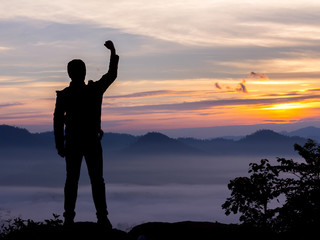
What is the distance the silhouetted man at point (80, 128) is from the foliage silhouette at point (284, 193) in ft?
28.3

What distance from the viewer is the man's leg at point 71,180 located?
11305 millimetres

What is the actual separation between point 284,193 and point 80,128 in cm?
1279

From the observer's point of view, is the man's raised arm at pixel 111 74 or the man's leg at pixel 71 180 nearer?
the man's leg at pixel 71 180

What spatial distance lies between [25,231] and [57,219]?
3.45 ft

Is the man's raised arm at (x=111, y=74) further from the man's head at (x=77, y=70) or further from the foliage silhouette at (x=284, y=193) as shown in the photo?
the foliage silhouette at (x=284, y=193)

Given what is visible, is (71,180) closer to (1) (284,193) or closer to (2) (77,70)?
(2) (77,70)

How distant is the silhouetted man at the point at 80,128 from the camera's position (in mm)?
11281

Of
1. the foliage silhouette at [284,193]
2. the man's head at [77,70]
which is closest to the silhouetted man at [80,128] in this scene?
the man's head at [77,70]

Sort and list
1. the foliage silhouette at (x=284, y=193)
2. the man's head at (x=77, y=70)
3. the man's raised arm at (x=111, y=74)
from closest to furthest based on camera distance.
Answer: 1. the man's head at (x=77, y=70)
2. the man's raised arm at (x=111, y=74)
3. the foliage silhouette at (x=284, y=193)

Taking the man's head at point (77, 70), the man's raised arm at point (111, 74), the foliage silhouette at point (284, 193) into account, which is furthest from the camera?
the foliage silhouette at point (284, 193)

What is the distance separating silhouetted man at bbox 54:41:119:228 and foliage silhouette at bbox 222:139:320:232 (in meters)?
8.62

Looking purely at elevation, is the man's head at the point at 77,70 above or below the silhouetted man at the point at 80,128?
above

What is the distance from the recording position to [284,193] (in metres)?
21.4

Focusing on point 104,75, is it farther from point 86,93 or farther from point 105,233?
point 105,233
